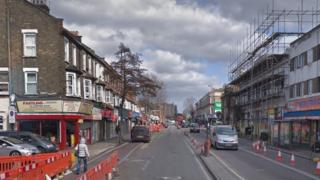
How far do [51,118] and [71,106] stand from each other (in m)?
1.82

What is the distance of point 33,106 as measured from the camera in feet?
143

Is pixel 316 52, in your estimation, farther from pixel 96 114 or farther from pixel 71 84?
pixel 96 114

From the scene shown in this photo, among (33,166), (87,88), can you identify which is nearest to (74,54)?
(87,88)

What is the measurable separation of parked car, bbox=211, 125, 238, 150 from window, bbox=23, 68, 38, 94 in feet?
47.7

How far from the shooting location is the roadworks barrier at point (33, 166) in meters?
14.8

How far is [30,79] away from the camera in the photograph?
144 ft

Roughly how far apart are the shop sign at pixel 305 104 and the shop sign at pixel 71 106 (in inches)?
759

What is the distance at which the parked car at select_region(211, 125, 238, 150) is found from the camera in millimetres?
44062

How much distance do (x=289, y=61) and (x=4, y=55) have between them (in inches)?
1145

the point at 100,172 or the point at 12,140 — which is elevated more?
the point at 12,140

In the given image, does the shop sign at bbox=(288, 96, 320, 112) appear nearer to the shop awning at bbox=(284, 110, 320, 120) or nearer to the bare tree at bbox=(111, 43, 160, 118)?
the shop awning at bbox=(284, 110, 320, 120)

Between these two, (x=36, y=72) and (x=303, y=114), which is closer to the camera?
(x=36, y=72)

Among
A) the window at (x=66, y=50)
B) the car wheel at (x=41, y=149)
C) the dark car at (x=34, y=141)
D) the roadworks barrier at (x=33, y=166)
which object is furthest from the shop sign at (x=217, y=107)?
the roadworks barrier at (x=33, y=166)

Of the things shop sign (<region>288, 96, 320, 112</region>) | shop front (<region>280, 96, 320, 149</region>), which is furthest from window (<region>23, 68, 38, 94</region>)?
shop sign (<region>288, 96, 320, 112</region>)
